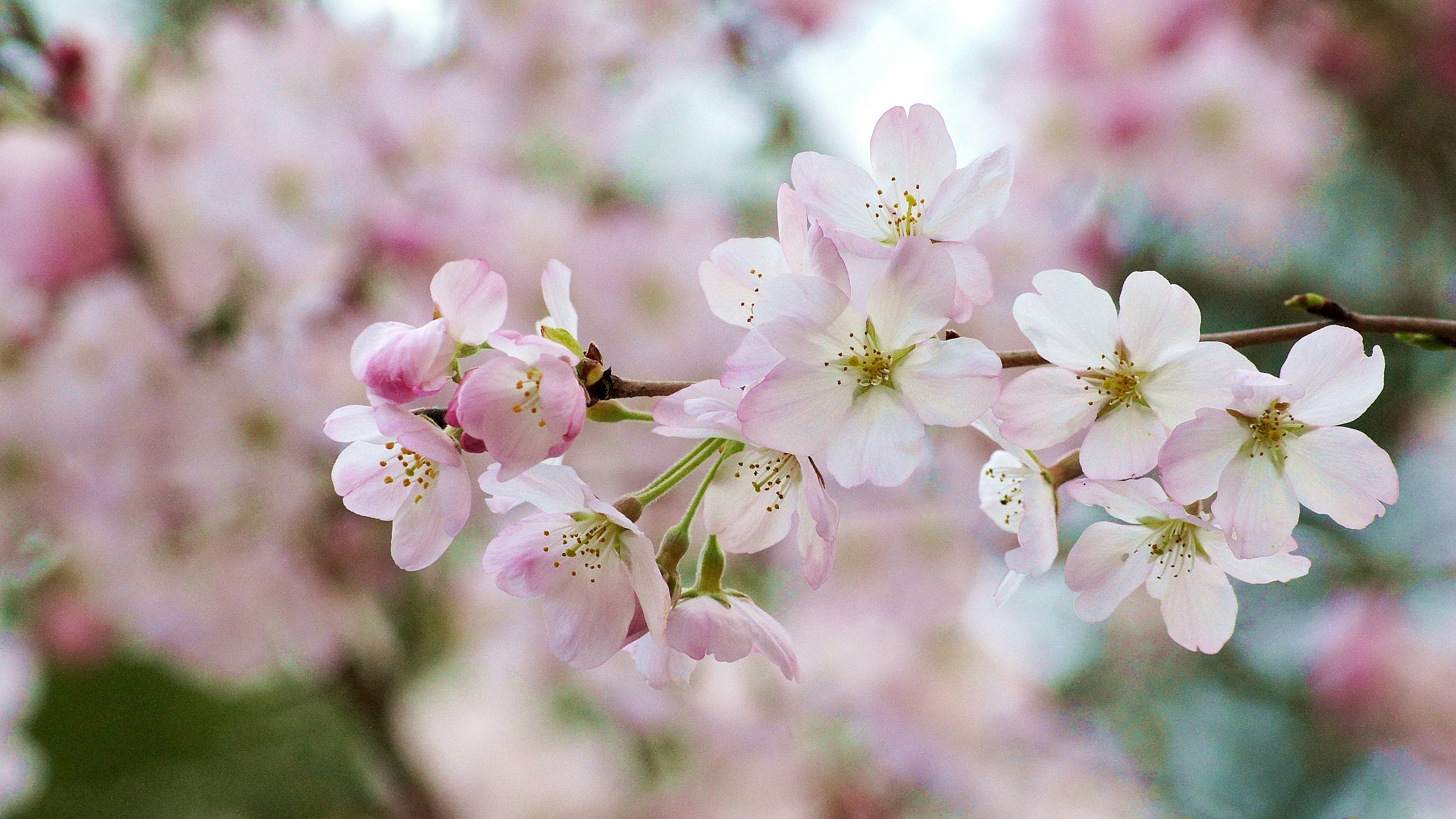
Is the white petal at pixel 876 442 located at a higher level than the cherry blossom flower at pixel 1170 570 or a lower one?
higher

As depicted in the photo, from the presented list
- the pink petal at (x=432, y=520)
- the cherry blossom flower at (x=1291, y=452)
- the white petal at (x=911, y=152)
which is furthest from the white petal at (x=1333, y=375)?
the pink petal at (x=432, y=520)

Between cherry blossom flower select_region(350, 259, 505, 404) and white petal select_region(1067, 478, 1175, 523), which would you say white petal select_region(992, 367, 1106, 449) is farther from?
cherry blossom flower select_region(350, 259, 505, 404)

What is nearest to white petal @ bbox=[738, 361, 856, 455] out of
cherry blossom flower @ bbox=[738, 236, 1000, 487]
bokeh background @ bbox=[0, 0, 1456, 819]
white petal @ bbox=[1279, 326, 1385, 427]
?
cherry blossom flower @ bbox=[738, 236, 1000, 487]

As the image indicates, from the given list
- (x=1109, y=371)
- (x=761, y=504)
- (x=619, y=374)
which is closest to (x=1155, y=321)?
(x=1109, y=371)

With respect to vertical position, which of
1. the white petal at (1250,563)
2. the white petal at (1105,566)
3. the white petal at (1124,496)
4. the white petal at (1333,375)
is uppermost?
the white petal at (1333,375)

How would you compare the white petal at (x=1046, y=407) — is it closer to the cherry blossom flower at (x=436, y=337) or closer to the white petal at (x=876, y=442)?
the white petal at (x=876, y=442)

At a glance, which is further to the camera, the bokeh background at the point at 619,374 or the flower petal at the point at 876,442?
the bokeh background at the point at 619,374

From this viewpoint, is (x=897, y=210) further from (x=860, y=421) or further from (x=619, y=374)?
(x=619, y=374)

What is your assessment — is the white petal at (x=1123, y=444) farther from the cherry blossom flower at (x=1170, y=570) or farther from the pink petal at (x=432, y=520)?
the pink petal at (x=432, y=520)

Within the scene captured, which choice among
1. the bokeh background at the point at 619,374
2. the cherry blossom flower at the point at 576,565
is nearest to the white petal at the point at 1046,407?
the cherry blossom flower at the point at 576,565
